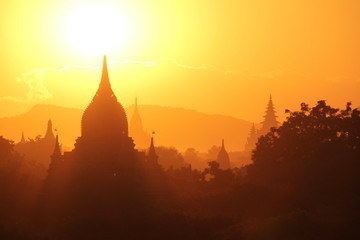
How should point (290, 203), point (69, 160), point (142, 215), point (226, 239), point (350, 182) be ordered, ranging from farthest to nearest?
point (69, 160), point (350, 182), point (290, 203), point (142, 215), point (226, 239)

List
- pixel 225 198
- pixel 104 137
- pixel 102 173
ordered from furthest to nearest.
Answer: pixel 104 137 → pixel 102 173 → pixel 225 198

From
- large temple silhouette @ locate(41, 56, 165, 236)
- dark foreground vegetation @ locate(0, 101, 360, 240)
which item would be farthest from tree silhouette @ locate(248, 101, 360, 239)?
large temple silhouette @ locate(41, 56, 165, 236)

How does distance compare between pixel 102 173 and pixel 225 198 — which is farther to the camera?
pixel 102 173

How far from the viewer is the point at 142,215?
63469 mm

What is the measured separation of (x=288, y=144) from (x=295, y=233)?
3224 centimetres

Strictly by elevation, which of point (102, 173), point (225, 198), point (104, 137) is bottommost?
point (225, 198)

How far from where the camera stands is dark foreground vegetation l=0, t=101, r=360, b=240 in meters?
58.9

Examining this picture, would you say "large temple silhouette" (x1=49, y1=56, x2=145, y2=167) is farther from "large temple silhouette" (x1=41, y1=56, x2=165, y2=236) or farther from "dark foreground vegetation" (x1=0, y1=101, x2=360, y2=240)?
"dark foreground vegetation" (x1=0, y1=101, x2=360, y2=240)

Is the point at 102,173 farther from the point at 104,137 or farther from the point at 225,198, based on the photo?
the point at 225,198

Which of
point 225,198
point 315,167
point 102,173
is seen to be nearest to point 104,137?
point 102,173

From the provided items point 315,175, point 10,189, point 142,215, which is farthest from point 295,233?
point 10,189

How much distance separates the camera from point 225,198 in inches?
2938

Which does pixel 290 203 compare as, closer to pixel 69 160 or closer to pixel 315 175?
pixel 315 175

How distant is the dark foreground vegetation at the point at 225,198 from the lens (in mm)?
58938
